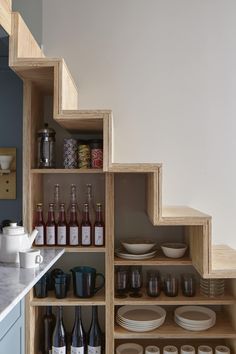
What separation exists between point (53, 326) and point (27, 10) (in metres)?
1.90

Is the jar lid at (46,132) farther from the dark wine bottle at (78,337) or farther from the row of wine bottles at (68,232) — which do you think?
the dark wine bottle at (78,337)

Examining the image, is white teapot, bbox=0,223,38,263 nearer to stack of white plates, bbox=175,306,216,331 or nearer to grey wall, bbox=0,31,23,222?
grey wall, bbox=0,31,23,222

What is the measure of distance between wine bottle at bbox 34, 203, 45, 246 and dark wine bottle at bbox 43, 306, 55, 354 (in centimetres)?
43

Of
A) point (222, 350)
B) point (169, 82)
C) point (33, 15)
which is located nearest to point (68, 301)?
point (222, 350)

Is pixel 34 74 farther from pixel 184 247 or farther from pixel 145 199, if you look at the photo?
pixel 184 247

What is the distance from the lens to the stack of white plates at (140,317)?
2.11 metres

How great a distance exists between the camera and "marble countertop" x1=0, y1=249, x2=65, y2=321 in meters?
1.26

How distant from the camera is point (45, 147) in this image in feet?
7.14

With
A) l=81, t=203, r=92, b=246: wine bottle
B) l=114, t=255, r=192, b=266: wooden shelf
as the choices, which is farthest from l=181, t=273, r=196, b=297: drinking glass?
l=81, t=203, r=92, b=246: wine bottle

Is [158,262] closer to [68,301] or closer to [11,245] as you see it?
[68,301]

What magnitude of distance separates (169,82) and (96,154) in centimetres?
68

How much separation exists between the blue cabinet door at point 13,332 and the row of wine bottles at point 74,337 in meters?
0.20

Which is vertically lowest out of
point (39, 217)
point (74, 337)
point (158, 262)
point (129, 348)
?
point (129, 348)

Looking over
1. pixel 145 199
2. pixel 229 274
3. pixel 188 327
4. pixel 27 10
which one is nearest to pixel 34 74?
pixel 27 10
